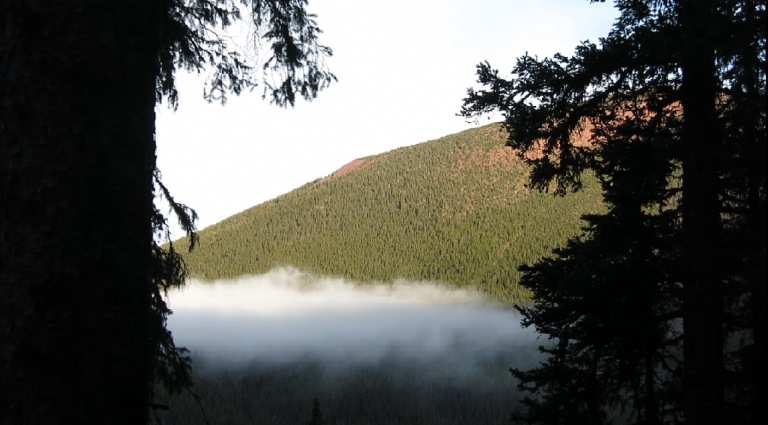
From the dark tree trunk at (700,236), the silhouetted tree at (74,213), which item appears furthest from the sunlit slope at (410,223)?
the silhouetted tree at (74,213)

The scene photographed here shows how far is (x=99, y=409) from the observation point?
2.05 metres

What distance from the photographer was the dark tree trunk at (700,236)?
6000mm

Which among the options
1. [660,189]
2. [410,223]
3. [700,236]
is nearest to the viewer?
[700,236]

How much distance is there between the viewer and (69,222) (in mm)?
2080

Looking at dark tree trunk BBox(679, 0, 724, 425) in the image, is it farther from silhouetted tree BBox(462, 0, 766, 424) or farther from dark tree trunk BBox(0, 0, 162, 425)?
dark tree trunk BBox(0, 0, 162, 425)

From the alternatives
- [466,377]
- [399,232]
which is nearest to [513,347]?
[466,377]

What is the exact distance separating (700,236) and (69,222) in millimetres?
6030

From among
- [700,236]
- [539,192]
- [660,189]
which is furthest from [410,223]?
[700,236]

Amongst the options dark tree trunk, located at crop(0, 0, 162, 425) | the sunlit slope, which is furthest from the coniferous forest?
the sunlit slope

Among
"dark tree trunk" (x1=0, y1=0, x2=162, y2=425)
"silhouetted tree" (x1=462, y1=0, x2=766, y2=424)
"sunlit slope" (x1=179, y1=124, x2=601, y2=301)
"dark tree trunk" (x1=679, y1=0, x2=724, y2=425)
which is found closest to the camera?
"dark tree trunk" (x1=0, y1=0, x2=162, y2=425)

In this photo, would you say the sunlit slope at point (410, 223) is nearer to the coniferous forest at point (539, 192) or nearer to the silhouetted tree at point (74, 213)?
the coniferous forest at point (539, 192)

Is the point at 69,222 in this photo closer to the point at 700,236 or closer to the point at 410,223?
the point at 700,236

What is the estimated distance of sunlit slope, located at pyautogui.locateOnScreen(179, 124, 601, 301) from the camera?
102 m

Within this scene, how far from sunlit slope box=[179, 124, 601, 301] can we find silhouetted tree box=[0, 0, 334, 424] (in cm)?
9241
